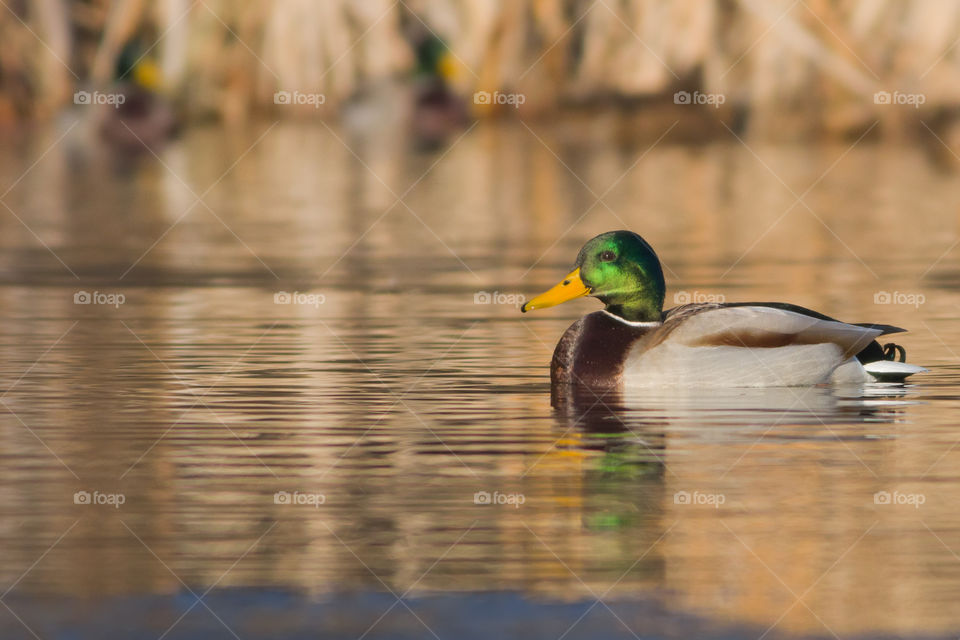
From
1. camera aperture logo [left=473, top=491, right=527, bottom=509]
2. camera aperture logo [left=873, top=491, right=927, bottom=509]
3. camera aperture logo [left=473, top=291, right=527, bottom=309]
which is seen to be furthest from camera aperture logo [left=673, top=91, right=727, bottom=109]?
camera aperture logo [left=473, top=491, right=527, bottom=509]

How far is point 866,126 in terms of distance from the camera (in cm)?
3225

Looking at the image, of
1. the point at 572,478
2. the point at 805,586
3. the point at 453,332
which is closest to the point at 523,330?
the point at 453,332

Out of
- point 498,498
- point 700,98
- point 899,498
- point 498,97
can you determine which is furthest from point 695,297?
point 498,97

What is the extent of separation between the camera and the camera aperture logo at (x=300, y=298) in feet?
46.1

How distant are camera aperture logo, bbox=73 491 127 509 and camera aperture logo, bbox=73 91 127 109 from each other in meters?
25.3

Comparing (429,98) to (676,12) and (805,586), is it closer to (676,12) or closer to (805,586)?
(676,12)

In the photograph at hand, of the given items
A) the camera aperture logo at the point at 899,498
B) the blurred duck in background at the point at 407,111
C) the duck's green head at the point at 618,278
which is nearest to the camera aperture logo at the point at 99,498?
the camera aperture logo at the point at 899,498

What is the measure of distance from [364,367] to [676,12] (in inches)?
644

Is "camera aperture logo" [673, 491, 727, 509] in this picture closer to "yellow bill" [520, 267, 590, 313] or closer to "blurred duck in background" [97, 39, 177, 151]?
"yellow bill" [520, 267, 590, 313]

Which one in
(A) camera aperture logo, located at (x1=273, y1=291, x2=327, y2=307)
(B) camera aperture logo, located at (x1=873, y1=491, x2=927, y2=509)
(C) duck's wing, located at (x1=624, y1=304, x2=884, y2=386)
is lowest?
(B) camera aperture logo, located at (x1=873, y1=491, x2=927, y2=509)

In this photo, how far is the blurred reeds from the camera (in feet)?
85.0

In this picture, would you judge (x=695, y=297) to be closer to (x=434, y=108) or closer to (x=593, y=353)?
(x=593, y=353)

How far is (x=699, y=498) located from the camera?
771 cm

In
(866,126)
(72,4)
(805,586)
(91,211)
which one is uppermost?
(72,4)
